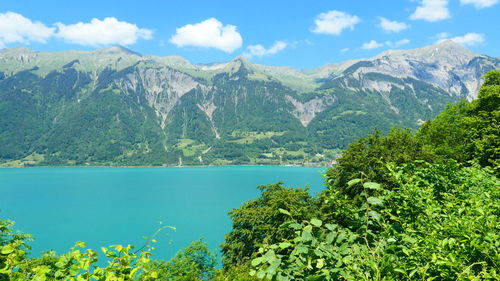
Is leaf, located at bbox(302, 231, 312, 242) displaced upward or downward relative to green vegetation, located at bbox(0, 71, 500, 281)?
upward

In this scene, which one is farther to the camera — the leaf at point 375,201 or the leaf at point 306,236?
the leaf at point 375,201

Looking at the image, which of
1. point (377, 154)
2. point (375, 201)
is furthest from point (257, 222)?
point (375, 201)

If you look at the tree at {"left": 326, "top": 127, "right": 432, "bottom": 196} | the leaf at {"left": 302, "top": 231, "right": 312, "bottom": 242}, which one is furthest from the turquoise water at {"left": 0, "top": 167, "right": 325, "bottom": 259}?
the leaf at {"left": 302, "top": 231, "right": 312, "bottom": 242}

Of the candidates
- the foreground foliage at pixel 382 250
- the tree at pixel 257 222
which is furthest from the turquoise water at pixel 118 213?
the foreground foliage at pixel 382 250

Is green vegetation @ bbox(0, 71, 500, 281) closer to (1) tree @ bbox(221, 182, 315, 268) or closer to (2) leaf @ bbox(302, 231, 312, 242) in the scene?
(2) leaf @ bbox(302, 231, 312, 242)

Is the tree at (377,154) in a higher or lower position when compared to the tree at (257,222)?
higher

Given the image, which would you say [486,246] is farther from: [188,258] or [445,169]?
[188,258]

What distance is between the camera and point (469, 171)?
32.6 feet

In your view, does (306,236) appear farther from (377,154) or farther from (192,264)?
(192,264)

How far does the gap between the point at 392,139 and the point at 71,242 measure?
75981 mm

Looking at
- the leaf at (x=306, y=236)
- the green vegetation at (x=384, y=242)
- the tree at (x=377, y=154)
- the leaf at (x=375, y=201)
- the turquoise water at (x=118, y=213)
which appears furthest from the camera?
the turquoise water at (x=118, y=213)

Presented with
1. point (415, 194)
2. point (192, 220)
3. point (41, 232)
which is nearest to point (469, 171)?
point (415, 194)

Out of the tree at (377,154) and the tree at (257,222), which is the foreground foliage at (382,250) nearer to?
the tree at (377,154)

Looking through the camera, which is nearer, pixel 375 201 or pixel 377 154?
pixel 375 201
